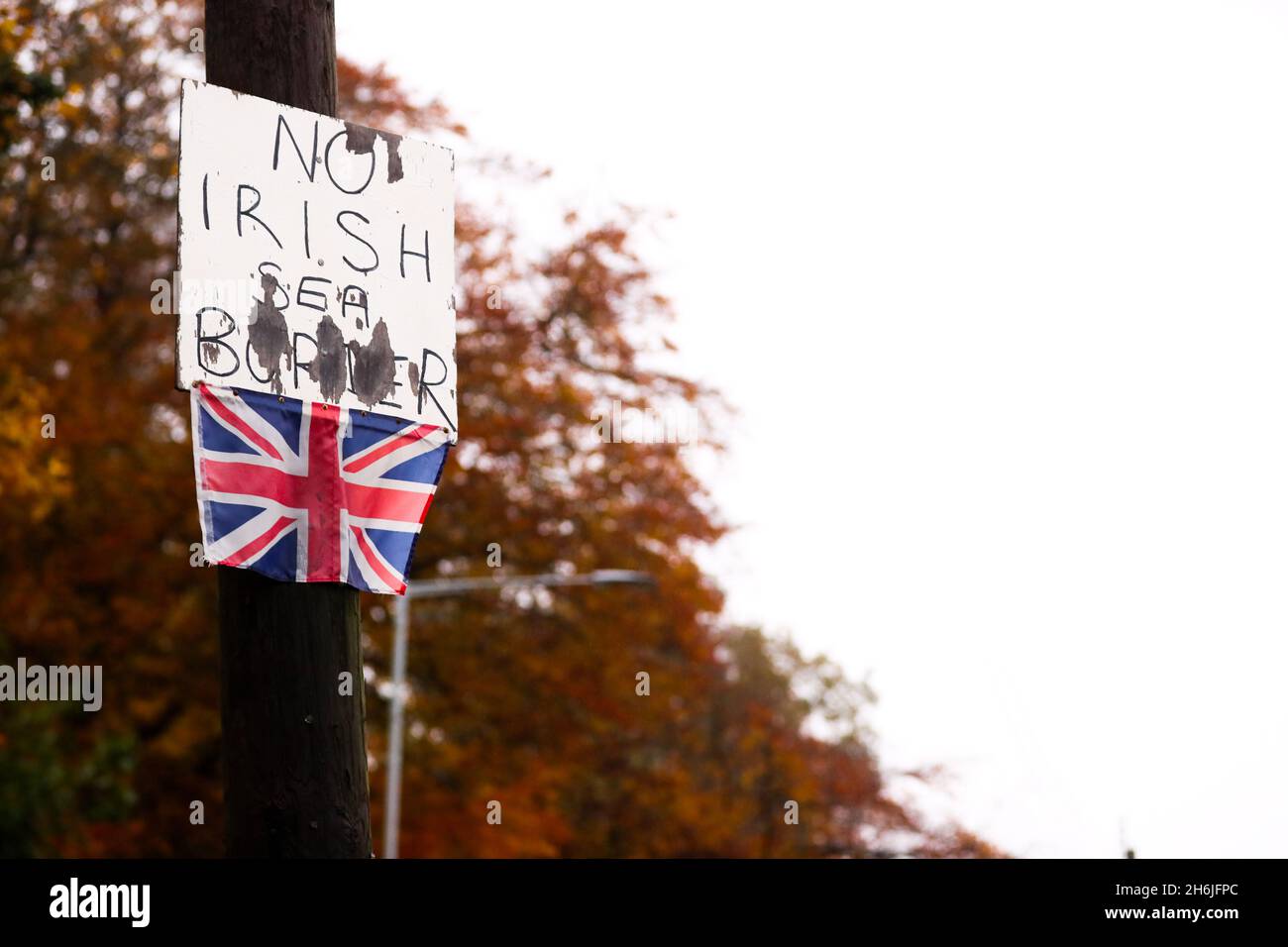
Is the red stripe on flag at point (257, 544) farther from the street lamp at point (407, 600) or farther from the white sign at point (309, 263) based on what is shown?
the street lamp at point (407, 600)

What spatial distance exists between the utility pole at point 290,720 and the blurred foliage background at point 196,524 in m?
14.4

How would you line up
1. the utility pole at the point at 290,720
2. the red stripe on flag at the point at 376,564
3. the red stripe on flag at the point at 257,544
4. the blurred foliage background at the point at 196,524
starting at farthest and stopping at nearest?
1. the blurred foliage background at the point at 196,524
2. the red stripe on flag at the point at 376,564
3. the red stripe on flag at the point at 257,544
4. the utility pole at the point at 290,720

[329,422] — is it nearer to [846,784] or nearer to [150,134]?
[150,134]

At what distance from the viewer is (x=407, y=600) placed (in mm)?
20922

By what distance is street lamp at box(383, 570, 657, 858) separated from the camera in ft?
62.2

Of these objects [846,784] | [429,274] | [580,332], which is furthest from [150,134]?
[846,784]

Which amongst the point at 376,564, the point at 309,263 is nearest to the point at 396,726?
the point at 376,564

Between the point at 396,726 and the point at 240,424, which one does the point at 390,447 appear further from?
the point at 396,726

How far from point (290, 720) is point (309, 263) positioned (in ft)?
4.12

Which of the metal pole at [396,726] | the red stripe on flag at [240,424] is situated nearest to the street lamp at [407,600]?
the metal pole at [396,726]

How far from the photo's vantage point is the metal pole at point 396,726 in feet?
64.4

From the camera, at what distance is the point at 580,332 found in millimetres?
19797
